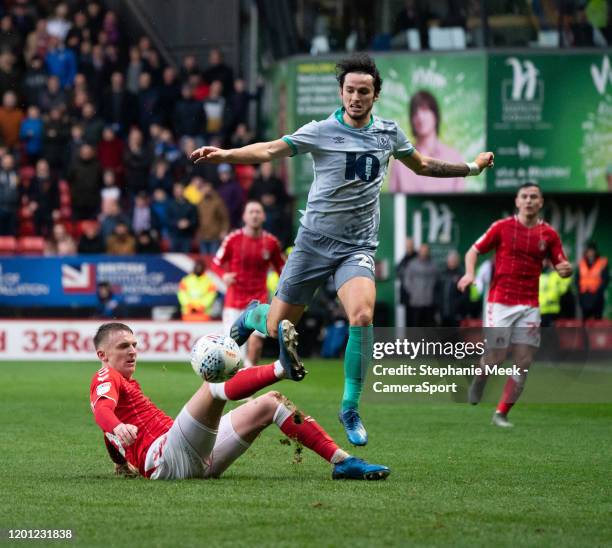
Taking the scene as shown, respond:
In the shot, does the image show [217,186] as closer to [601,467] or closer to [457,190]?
[457,190]

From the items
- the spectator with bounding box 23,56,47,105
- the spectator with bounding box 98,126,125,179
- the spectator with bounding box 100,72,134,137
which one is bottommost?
the spectator with bounding box 98,126,125,179

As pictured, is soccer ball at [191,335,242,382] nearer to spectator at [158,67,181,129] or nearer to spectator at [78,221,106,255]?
spectator at [78,221,106,255]

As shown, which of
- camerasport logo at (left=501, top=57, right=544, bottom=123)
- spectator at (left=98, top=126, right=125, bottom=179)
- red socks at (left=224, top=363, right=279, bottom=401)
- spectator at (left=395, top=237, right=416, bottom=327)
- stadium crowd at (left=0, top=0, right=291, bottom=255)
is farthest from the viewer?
spectator at (left=98, top=126, right=125, bottom=179)

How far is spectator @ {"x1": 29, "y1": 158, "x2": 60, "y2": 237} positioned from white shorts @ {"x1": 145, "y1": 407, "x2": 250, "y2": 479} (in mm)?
16924

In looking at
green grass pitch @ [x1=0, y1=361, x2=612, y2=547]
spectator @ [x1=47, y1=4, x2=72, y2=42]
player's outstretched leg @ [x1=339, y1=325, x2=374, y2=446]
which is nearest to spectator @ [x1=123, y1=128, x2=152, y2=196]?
spectator @ [x1=47, y1=4, x2=72, y2=42]

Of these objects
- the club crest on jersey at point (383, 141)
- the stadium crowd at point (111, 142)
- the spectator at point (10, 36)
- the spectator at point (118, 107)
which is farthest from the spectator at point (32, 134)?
the club crest on jersey at point (383, 141)

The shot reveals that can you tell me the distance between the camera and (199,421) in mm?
7590

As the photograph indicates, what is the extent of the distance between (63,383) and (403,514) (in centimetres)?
1079

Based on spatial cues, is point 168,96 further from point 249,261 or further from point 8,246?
point 249,261

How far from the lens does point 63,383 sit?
56.3 ft

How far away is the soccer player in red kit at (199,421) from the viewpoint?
755 cm

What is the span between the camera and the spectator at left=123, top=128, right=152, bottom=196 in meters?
24.9

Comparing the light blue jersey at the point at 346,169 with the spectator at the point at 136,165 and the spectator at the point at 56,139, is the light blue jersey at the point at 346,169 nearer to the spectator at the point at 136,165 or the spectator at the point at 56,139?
the spectator at the point at 136,165

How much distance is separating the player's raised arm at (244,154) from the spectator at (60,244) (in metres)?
14.9
